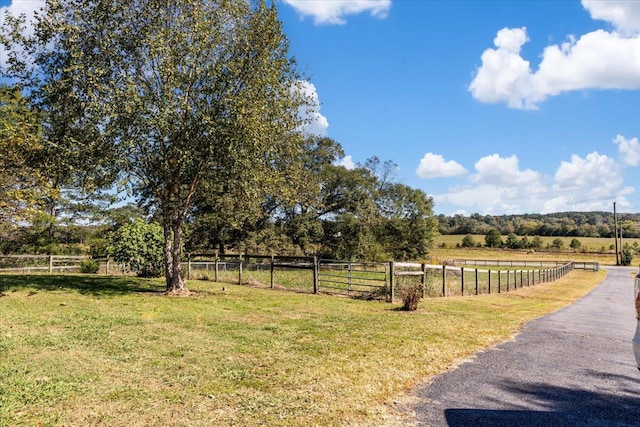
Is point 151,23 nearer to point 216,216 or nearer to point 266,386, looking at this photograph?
point 216,216

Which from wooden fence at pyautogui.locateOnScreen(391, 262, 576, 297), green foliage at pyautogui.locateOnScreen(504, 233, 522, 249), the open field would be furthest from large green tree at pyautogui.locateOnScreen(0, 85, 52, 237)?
green foliage at pyautogui.locateOnScreen(504, 233, 522, 249)

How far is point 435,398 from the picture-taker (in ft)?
16.9

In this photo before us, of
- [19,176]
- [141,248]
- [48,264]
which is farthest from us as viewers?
[48,264]

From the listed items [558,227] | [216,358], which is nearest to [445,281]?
[216,358]

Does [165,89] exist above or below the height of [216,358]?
above

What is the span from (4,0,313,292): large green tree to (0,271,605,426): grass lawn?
439cm

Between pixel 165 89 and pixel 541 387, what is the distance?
1214 cm

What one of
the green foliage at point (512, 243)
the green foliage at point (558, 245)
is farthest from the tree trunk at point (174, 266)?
the green foliage at point (512, 243)

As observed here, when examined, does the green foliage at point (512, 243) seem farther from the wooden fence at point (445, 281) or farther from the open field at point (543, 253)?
the wooden fence at point (445, 281)

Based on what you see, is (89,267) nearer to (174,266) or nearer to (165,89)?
(174,266)

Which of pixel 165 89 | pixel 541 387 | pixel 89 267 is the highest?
pixel 165 89

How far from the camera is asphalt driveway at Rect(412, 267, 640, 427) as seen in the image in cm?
457

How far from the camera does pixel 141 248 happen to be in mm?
21594

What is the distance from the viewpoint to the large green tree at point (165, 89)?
12.9 m
